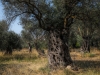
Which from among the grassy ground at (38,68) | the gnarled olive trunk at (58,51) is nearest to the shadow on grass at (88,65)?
the grassy ground at (38,68)

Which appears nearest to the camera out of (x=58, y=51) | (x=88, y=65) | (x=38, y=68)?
(x=58, y=51)

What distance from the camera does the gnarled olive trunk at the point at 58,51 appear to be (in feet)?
40.1

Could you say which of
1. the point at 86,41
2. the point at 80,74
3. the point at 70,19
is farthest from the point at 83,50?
the point at 80,74

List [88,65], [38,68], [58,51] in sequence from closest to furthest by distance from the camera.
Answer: [58,51] < [38,68] < [88,65]

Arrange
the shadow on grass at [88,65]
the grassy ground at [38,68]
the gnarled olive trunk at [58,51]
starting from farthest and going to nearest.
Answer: the shadow on grass at [88,65]
the gnarled olive trunk at [58,51]
the grassy ground at [38,68]

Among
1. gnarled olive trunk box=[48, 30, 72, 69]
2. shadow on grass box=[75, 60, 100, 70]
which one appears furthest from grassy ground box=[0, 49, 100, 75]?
gnarled olive trunk box=[48, 30, 72, 69]

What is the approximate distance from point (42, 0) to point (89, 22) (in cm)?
338

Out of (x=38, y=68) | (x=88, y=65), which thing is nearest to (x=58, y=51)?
(x=38, y=68)

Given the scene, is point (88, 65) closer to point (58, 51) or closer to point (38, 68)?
point (58, 51)

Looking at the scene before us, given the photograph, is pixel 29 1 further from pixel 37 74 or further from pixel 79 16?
pixel 37 74

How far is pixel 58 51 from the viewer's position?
486 inches

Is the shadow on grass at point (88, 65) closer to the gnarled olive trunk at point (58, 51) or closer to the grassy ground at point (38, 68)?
the grassy ground at point (38, 68)

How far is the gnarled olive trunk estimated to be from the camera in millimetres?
12211

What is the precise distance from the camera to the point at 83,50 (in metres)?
26.4
